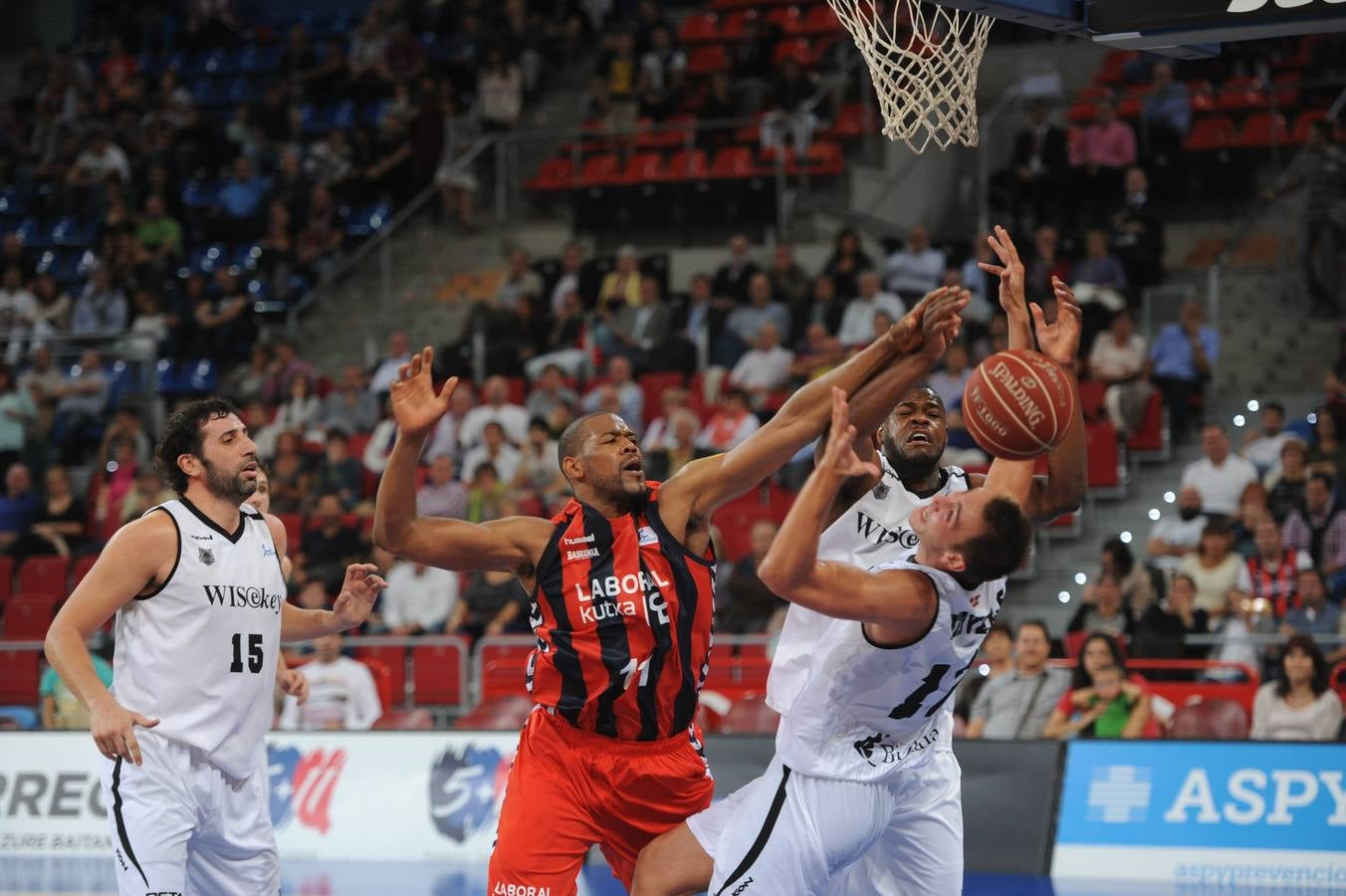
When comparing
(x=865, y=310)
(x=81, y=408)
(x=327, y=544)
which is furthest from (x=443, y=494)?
(x=81, y=408)

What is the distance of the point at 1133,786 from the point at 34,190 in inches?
638

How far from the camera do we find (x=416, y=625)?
13.3 m

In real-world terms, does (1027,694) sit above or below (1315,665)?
below

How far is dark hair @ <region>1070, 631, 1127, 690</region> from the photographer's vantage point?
10273mm

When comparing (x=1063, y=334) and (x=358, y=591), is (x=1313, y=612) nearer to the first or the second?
(x=1063, y=334)

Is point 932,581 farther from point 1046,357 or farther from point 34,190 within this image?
point 34,190

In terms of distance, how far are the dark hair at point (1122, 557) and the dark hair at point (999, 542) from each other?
699 cm

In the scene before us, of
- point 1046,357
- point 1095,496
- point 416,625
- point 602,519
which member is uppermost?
point 1046,357

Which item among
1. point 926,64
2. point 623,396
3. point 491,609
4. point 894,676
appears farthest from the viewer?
point 623,396

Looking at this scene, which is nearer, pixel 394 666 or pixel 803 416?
pixel 803 416

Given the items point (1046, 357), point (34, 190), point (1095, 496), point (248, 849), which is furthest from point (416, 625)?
point (34, 190)

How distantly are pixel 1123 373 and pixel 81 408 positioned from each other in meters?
9.59

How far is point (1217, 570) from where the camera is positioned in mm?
11539

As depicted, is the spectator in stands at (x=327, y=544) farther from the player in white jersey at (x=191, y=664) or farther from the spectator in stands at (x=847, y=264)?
the player in white jersey at (x=191, y=664)
